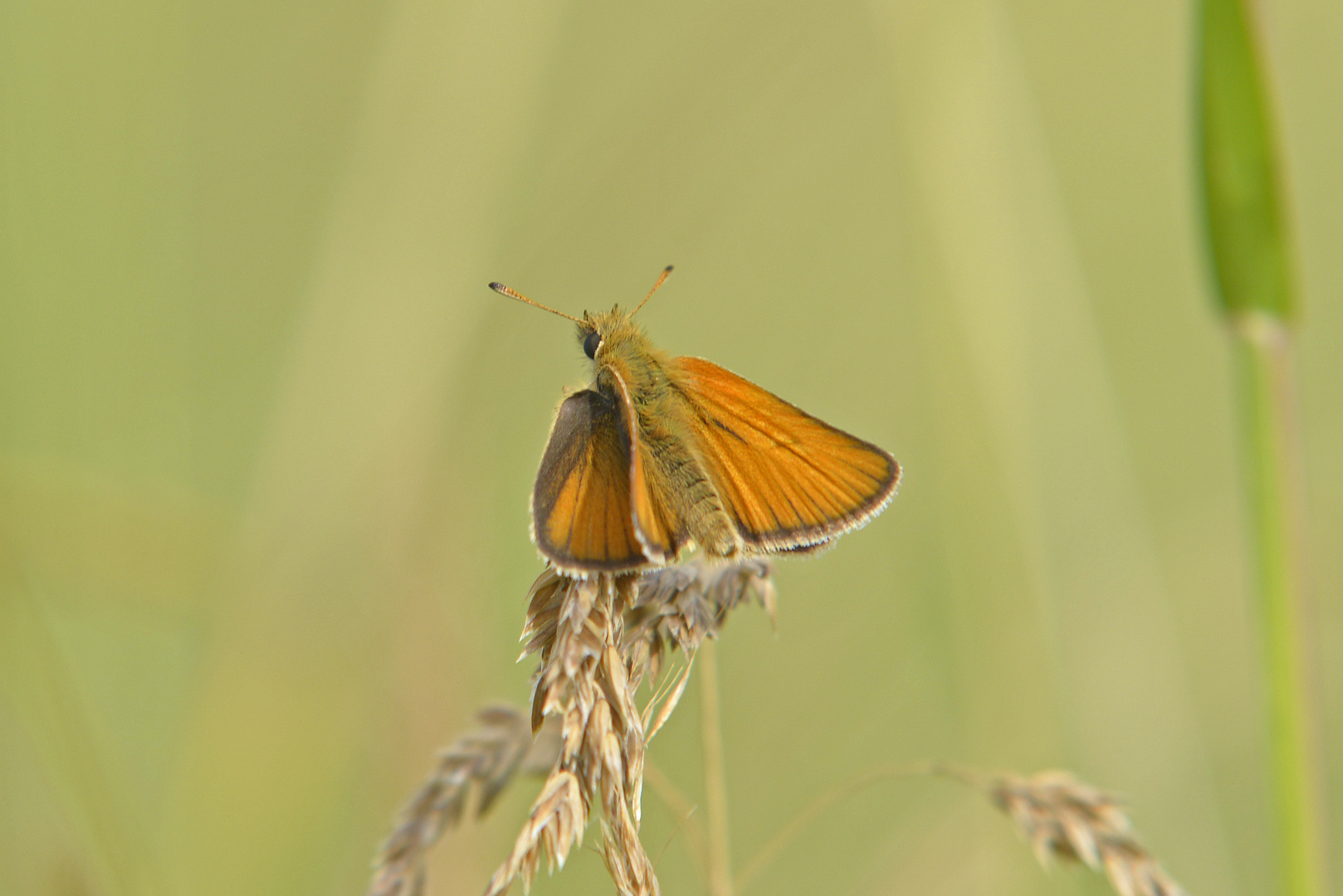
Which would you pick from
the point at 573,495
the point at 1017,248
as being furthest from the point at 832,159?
the point at 573,495

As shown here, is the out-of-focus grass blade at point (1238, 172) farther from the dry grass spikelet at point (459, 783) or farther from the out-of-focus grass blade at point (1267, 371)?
the dry grass spikelet at point (459, 783)

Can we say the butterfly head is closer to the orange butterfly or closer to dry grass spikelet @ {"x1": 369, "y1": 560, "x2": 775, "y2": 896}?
the orange butterfly

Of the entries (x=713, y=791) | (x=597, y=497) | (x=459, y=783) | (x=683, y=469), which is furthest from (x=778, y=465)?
(x=459, y=783)

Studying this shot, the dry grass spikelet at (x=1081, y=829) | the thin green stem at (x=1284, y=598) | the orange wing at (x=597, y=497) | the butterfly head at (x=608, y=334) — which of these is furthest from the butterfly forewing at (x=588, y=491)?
the thin green stem at (x=1284, y=598)

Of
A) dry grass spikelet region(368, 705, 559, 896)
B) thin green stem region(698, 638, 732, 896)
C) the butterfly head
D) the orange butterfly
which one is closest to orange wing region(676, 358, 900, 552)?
the orange butterfly

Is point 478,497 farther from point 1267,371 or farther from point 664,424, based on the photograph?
point 1267,371

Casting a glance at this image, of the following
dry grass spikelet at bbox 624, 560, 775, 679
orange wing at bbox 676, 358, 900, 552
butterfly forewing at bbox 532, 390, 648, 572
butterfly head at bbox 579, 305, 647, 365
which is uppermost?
butterfly head at bbox 579, 305, 647, 365
